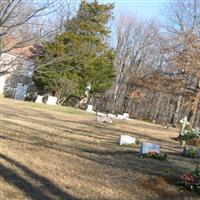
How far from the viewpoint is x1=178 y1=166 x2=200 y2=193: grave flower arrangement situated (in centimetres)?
1075

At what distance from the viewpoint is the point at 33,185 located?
10078 mm

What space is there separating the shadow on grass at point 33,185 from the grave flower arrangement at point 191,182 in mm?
2817

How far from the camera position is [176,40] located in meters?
32.8

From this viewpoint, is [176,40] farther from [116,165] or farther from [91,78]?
[116,165]

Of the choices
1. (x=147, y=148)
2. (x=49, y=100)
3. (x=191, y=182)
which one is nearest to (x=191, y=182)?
(x=191, y=182)

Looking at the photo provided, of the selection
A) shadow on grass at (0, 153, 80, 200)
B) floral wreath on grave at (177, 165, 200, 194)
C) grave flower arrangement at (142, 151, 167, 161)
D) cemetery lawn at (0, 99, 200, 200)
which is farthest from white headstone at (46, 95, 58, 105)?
floral wreath on grave at (177, 165, 200, 194)

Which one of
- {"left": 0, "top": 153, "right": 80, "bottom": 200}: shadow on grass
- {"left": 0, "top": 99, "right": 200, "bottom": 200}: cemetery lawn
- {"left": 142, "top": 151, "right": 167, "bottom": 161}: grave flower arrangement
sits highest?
{"left": 142, "top": 151, "right": 167, "bottom": 161}: grave flower arrangement

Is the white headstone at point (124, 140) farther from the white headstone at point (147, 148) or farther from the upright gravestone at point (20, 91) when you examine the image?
the upright gravestone at point (20, 91)

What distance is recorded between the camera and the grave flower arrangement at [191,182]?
10.8 m

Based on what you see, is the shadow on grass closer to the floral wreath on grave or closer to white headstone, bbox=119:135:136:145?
the floral wreath on grave

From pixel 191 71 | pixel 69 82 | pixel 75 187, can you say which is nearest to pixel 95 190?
pixel 75 187

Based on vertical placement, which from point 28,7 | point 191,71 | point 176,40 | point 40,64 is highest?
point 176,40

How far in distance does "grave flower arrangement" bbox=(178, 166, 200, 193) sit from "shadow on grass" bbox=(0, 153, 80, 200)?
2.82 m

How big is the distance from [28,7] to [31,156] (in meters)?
4.22
